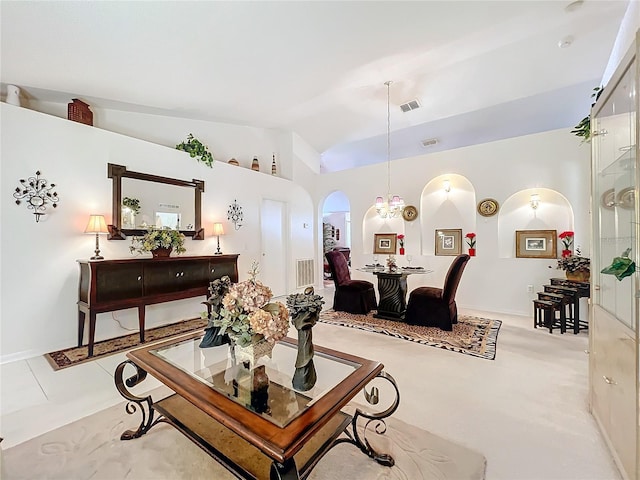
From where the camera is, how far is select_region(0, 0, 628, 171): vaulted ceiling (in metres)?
2.29

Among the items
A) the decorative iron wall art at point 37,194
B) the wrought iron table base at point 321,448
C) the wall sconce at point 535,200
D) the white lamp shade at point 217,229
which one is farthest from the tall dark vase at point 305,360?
the wall sconce at point 535,200

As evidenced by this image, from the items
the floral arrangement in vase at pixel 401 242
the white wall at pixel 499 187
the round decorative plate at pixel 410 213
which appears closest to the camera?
the white wall at pixel 499 187

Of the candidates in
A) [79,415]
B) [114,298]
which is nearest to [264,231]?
[114,298]

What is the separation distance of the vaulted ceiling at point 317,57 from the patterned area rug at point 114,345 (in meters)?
2.80

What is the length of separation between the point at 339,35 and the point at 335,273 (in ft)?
10.5

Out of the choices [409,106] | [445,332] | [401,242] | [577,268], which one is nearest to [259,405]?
[445,332]

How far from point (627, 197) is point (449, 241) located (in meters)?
3.91

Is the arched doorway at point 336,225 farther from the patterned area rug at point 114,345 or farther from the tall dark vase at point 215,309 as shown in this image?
the tall dark vase at point 215,309

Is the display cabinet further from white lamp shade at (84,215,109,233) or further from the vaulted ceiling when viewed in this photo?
white lamp shade at (84,215,109,233)

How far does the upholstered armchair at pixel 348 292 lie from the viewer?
4.52 metres

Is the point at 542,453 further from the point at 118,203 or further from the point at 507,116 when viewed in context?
the point at 507,116

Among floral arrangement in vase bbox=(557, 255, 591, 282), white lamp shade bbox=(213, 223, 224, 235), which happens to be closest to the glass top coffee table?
white lamp shade bbox=(213, 223, 224, 235)

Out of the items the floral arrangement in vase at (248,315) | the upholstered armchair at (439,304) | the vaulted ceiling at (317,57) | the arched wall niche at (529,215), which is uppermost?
the vaulted ceiling at (317,57)

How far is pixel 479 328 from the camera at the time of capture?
3.72 m
